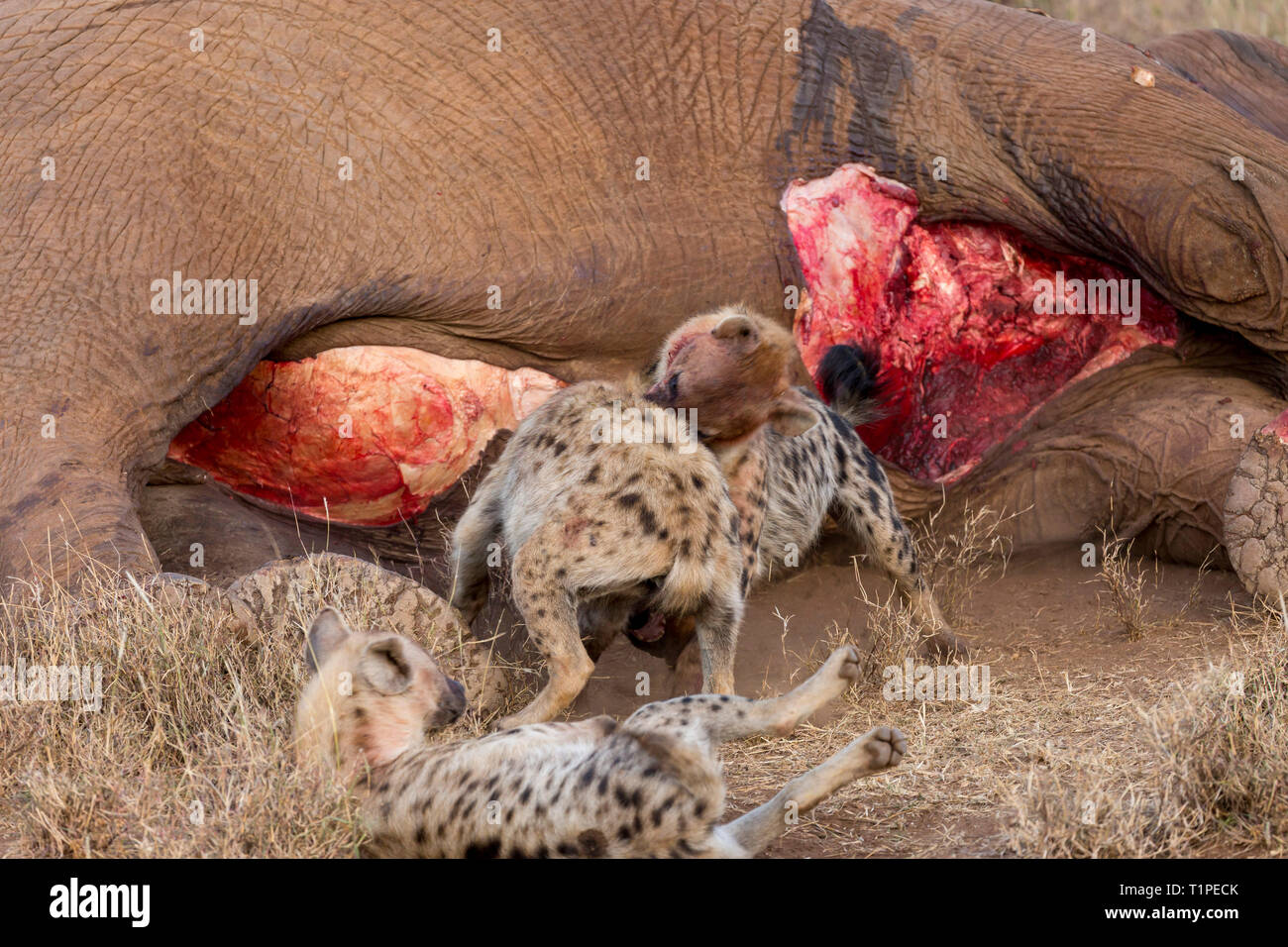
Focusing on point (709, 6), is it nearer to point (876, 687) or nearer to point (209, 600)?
point (876, 687)

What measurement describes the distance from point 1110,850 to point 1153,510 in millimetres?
3339

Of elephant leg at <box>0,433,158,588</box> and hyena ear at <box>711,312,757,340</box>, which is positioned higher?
hyena ear at <box>711,312,757,340</box>

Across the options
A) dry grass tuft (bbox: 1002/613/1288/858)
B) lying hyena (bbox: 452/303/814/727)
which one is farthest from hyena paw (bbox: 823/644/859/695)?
lying hyena (bbox: 452/303/814/727)

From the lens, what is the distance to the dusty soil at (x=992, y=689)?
4.12 m

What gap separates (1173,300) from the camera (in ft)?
21.9

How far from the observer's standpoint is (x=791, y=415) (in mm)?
5367

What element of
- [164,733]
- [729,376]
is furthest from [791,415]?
[164,733]

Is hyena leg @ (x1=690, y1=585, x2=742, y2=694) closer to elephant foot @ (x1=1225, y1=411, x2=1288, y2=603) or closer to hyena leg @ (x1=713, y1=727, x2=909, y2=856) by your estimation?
hyena leg @ (x1=713, y1=727, x2=909, y2=856)

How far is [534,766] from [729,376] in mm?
1913

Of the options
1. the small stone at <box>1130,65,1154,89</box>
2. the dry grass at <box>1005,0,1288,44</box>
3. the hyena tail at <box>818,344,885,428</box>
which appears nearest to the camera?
the hyena tail at <box>818,344,885,428</box>

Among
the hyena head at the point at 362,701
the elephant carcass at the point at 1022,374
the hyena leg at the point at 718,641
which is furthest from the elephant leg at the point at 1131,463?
the hyena head at the point at 362,701

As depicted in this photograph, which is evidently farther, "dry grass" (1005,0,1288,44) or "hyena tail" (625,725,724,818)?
"dry grass" (1005,0,1288,44)

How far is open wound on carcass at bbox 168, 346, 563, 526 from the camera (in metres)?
5.88

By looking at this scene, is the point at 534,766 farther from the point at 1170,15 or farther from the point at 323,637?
the point at 1170,15
